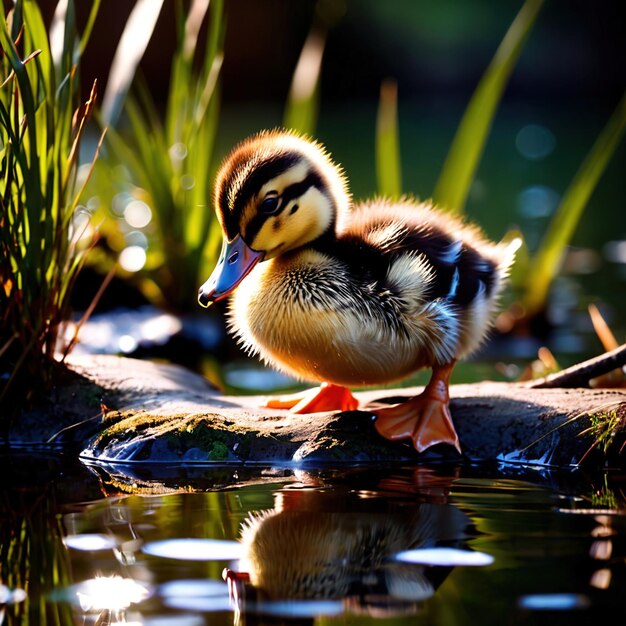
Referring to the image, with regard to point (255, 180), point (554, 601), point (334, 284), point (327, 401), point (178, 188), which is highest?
point (178, 188)

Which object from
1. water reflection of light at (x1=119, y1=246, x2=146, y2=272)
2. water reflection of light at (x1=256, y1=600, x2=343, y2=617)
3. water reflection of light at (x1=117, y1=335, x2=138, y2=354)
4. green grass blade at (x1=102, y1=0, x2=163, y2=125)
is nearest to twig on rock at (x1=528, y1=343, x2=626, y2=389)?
water reflection of light at (x1=256, y1=600, x2=343, y2=617)

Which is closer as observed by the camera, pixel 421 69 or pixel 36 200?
pixel 36 200

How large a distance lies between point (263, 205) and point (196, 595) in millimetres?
1549

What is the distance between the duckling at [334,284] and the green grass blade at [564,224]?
2486mm

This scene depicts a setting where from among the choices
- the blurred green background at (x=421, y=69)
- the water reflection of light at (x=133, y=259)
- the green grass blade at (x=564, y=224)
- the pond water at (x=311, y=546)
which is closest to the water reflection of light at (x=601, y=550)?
the pond water at (x=311, y=546)

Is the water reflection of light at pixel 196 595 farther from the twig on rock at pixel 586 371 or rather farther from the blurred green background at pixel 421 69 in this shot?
the blurred green background at pixel 421 69

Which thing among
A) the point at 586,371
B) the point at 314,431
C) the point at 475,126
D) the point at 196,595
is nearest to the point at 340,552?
the point at 196,595

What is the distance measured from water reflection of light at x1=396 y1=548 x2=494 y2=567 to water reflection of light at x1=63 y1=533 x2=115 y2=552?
70 cm

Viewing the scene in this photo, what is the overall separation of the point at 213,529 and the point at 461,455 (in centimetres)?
113

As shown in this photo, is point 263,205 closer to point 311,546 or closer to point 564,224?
point 311,546

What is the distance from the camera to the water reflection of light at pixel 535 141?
Answer: 14970mm

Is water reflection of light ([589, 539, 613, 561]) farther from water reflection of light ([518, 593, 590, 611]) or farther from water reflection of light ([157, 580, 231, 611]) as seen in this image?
water reflection of light ([157, 580, 231, 611])

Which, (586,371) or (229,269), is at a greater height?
(229,269)

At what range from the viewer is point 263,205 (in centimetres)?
341
